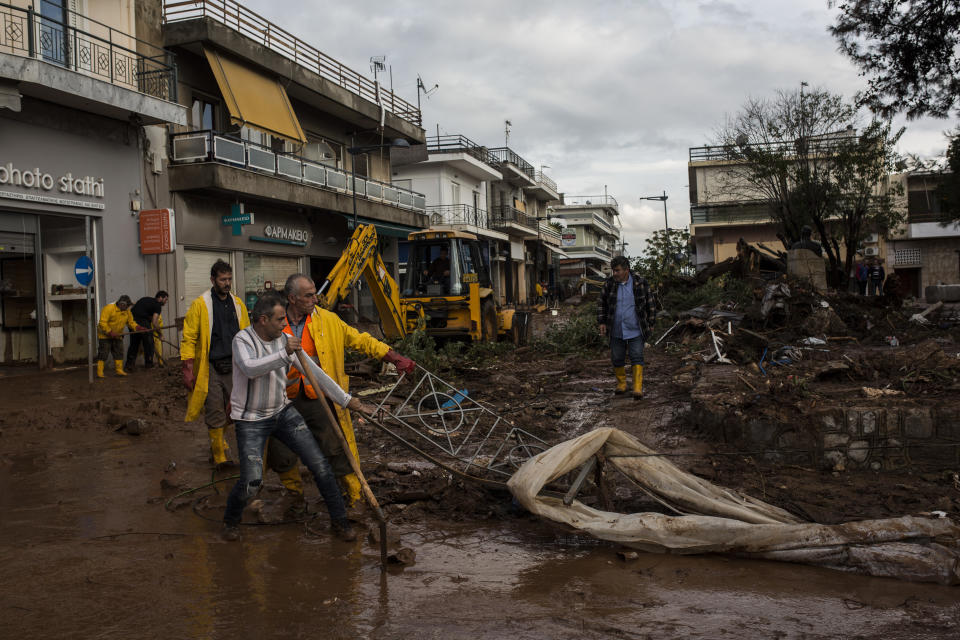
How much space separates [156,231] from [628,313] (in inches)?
393

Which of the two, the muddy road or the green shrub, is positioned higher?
the green shrub

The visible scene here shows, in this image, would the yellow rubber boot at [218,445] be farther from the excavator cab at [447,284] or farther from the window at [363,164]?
the window at [363,164]

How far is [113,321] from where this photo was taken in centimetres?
1286

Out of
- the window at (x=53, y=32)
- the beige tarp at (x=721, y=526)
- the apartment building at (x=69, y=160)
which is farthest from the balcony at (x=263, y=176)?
the beige tarp at (x=721, y=526)

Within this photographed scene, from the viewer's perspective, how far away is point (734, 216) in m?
39.5

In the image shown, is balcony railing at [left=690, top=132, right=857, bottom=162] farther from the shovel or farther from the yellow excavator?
the shovel

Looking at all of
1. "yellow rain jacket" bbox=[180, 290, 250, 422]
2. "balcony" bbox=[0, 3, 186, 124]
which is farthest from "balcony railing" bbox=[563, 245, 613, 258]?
"yellow rain jacket" bbox=[180, 290, 250, 422]

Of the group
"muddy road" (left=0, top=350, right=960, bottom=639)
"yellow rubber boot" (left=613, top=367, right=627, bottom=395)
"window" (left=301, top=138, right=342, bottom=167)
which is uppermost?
"window" (left=301, top=138, right=342, bottom=167)

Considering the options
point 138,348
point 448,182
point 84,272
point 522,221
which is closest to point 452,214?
point 448,182

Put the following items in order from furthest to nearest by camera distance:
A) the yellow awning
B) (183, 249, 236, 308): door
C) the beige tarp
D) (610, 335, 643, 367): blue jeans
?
the yellow awning < (183, 249, 236, 308): door < (610, 335, 643, 367): blue jeans < the beige tarp

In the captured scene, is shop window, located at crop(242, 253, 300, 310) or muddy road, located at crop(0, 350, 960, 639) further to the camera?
shop window, located at crop(242, 253, 300, 310)

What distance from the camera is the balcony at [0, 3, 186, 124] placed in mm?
11609

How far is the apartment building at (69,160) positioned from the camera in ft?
39.1

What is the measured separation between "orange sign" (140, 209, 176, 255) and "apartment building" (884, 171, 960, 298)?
40.3 metres
